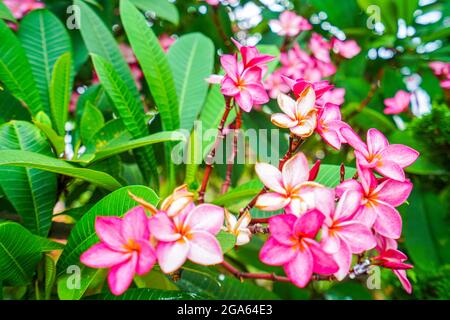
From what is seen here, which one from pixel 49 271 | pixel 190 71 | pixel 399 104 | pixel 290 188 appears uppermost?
pixel 290 188

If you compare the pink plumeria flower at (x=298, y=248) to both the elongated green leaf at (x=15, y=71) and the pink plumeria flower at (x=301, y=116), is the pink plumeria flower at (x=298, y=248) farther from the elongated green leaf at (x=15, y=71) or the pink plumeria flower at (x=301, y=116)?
the elongated green leaf at (x=15, y=71)

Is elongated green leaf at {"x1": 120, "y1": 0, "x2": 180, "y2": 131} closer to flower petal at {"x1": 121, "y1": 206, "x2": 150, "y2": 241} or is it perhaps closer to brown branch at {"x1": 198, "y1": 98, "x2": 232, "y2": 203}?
brown branch at {"x1": 198, "y1": 98, "x2": 232, "y2": 203}

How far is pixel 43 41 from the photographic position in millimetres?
1062

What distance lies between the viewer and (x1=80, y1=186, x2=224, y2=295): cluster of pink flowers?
0.49 m

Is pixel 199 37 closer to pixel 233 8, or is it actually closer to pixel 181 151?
pixel 181 151

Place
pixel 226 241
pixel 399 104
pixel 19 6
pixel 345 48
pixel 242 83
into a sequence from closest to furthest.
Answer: pixel 226 241 < pixel 242 83 < pixel 19 6 < pixel 399 104 < pixel 345 48

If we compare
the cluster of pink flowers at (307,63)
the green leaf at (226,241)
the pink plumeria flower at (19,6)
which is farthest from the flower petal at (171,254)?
the pink plumeria flower at (19,6)

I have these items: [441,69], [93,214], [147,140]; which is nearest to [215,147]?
[147,140]

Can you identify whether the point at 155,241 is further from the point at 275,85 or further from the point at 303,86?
the point at 275,85

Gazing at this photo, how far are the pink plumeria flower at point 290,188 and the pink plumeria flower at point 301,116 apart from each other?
0.20 feet

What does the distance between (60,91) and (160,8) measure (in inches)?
19.0

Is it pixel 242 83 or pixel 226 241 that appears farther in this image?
pixel 242 83

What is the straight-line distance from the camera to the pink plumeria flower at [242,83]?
2.29ft
